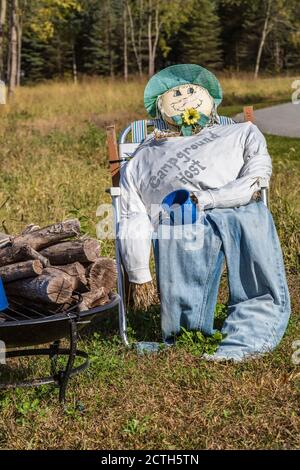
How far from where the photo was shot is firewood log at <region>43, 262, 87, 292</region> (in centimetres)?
394

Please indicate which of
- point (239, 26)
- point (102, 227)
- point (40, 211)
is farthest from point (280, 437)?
point (239, 26)

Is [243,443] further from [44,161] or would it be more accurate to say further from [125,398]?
[44,161]

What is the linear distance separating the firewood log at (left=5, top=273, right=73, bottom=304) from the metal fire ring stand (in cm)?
6

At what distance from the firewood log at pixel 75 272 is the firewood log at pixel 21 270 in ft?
0.19

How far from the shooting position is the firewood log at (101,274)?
13.3 ft

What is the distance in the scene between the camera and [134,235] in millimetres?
4633

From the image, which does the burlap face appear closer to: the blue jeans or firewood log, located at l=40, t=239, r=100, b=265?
the blue jeans

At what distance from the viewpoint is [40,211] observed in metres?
7.79

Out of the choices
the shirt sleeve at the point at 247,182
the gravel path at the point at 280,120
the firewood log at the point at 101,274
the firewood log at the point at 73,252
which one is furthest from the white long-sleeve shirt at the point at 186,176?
the gravel path at the point at 280,120

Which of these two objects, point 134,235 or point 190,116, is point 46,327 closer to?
point 134,235

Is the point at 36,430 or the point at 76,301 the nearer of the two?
the point at 36,430

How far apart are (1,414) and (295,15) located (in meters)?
40.3

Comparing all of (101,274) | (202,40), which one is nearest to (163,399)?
(101,274)

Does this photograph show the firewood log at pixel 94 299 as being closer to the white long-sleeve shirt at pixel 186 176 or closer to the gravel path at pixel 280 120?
the white long-sleeve shirt at pixel 186 176
